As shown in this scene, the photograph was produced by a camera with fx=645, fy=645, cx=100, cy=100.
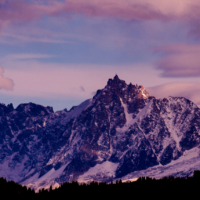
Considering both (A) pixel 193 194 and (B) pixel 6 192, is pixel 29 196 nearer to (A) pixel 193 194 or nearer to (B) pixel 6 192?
(B) pixel 6 192

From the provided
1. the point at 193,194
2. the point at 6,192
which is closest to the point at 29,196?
the point at 6,192

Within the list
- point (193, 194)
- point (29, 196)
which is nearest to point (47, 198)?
point (29, 196)

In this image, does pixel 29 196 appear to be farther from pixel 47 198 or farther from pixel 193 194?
pixel 193 194

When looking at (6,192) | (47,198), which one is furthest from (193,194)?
(6,192)

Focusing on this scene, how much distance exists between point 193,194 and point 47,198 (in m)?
45.0

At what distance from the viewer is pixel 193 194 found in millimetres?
198875

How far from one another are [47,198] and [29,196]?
7.69m

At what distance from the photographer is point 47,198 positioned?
19775 cm

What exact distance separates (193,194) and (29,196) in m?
50.3

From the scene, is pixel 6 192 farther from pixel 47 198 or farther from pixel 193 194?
pixel 193 194

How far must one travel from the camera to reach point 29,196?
192 meters

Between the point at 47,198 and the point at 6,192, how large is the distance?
45.6 ft
